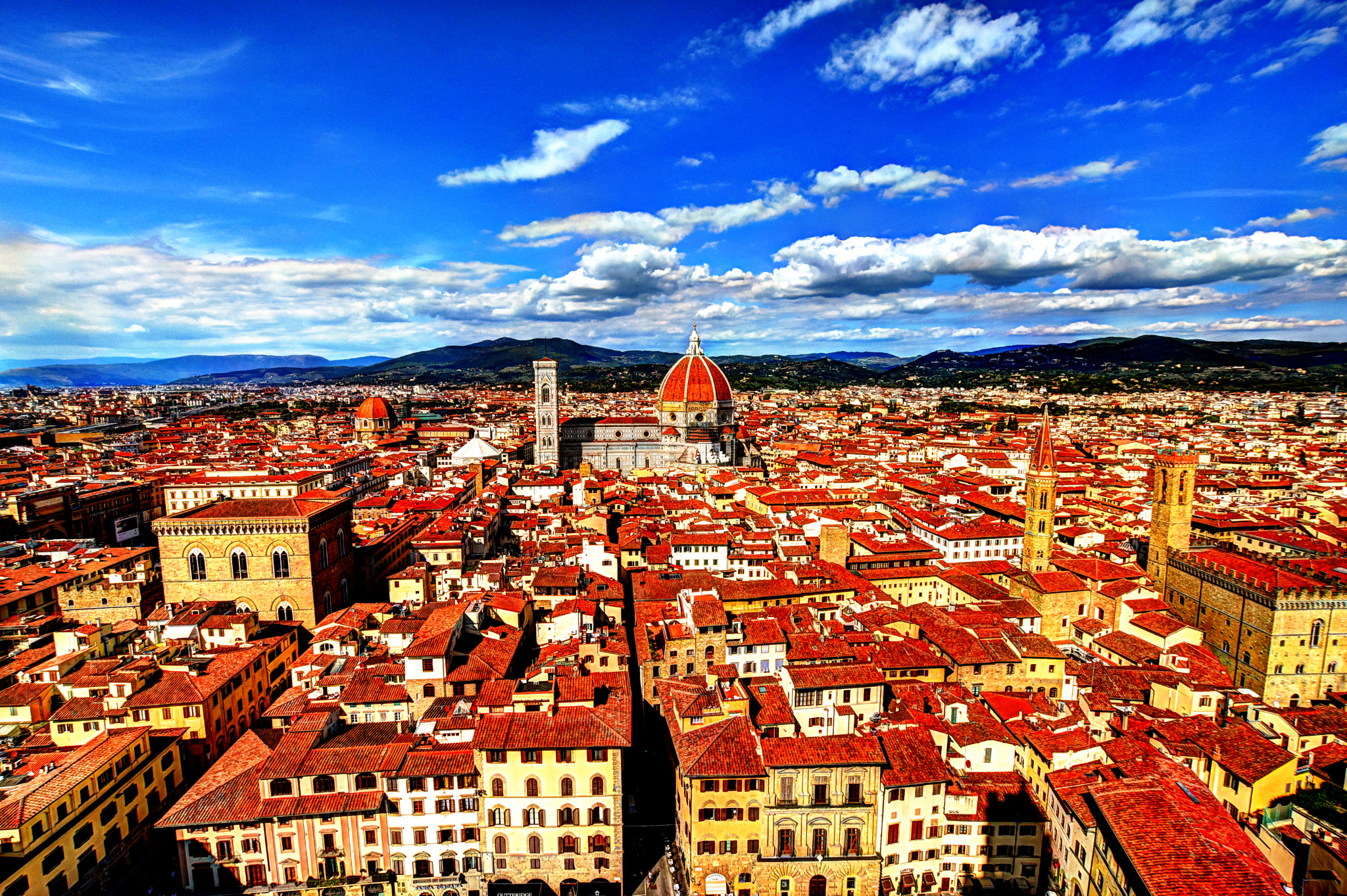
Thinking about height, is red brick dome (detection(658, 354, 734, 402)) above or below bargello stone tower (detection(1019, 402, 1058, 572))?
above

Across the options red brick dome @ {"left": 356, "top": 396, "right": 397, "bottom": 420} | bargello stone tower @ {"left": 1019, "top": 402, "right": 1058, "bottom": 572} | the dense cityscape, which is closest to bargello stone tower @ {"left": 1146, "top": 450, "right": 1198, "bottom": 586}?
the dense cityscape

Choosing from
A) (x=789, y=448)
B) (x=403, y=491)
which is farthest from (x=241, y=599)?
(x=789, y=448)

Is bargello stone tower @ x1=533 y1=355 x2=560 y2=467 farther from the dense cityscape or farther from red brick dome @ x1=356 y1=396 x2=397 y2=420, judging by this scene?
red brick dome @ x1=356 y1=396 x2=397 y2=420

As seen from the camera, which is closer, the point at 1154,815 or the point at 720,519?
the point at 1154,815

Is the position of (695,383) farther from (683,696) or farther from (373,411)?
(683,696)

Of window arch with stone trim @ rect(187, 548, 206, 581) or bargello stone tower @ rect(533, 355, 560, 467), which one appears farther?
bargello stone tower @ rect(533, 355, 560, 467)

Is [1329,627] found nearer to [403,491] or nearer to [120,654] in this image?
[120,654]
